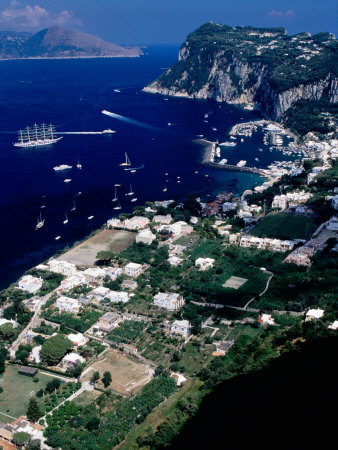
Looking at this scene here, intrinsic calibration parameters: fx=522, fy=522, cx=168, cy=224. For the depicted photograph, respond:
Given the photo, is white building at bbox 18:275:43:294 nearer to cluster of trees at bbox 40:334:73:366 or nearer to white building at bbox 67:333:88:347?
white building at bbox 67:333:88:347

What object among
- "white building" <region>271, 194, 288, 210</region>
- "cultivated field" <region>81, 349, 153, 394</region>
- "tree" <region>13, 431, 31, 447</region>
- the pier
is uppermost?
"white building" <region>271, 194, 288, 210</region>

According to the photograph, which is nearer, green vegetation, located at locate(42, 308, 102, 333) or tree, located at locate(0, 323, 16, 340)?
tree, located at locate(0, 323, 16, 340)

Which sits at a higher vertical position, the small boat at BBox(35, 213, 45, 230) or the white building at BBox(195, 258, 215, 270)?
the white building at BBox(195, 258, 215, 270)

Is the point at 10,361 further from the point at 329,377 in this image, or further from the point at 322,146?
the point at 322,146

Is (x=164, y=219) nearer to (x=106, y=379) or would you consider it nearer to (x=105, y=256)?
(x=105, y=256)

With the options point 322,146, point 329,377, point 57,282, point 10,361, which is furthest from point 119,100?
point 329,377

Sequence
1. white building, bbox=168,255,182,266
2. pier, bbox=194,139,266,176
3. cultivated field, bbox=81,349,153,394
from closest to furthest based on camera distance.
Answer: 1. cultivated field, bbox=81,349,153,394
2. white building, bbox=168,255,182,266
3. pier, bbox=194,139,266,176

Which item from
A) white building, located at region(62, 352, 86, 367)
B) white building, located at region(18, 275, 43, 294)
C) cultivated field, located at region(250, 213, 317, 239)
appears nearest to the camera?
white building, located at region(62, 352, 86, 367)

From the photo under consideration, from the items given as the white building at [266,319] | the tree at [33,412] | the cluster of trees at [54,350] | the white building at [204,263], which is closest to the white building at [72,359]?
the cluster of trees at [54,350]

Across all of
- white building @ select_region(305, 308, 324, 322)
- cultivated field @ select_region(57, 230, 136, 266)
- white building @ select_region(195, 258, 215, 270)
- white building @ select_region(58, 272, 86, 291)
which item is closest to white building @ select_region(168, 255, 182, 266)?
white building @ select_region(195, 258, 215, 270)
